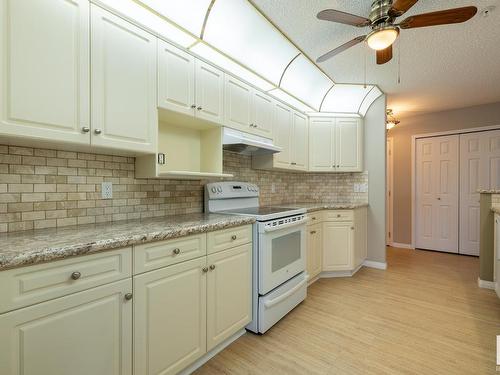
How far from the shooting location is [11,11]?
1145 mm

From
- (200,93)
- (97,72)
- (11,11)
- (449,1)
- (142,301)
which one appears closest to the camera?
(11,11)

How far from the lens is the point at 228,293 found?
1.83m

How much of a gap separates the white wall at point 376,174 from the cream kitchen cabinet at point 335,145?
0.55 ft

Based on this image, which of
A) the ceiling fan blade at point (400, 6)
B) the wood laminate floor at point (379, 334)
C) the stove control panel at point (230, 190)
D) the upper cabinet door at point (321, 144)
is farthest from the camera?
the upper cabinet door at point (321, 144)

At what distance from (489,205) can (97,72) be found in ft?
13.2

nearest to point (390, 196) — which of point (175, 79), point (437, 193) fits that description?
point (437, 193)

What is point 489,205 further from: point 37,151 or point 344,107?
point 37,151

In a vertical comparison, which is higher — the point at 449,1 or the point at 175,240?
the point at 449,1

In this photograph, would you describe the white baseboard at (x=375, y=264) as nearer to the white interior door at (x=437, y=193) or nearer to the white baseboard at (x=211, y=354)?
the white interior door at (x=437, y=193)

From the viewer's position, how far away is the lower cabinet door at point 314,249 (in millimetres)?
3010

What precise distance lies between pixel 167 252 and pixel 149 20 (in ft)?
5.28

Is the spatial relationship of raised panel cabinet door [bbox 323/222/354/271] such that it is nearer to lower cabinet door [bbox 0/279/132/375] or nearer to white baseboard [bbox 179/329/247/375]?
white baseboard [bbox 179/329/247/375]

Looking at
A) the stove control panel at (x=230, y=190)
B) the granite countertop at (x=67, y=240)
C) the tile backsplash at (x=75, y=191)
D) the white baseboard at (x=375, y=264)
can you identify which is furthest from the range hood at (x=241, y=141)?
the white baseboard at (x=375, y=264)

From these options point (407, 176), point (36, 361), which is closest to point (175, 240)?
point (36, 361)
